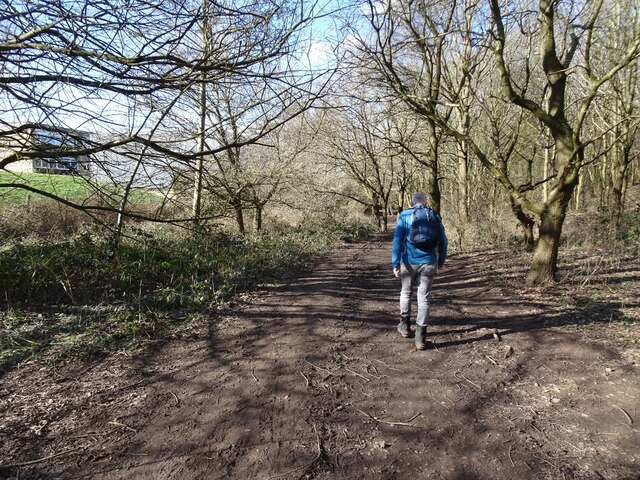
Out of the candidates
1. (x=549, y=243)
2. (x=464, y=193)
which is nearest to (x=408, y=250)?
(x=549, y=243)

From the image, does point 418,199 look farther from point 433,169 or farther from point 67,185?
point 433,169

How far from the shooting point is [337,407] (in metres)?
3.46

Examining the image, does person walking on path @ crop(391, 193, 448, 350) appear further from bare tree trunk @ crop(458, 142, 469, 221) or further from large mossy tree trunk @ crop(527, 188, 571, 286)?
bare tree trunk @ crop(458, 142, 469, 221)

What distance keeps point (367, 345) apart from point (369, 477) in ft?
7.62

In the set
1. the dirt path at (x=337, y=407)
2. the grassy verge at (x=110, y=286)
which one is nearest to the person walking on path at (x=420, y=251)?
the dirt path at (x=337, y=407)

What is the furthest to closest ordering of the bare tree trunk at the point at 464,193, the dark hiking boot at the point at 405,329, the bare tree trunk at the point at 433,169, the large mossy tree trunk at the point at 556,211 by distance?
the bare tree trunk at the point at 464,193 < the bare tree trunk at the point at 433,169 < the large mossy tree trunk at the point at 556,211 < the dark hiking boot at the point at 405,329

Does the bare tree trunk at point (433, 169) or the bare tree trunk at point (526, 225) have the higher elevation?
the bare tree trunk at point (433, 169)

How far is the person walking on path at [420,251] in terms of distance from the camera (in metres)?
4.60

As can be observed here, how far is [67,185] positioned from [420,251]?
481cm

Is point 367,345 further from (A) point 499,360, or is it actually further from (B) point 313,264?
(B) point 313,264

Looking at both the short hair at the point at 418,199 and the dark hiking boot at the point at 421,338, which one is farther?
the short hair at the point at 418,199

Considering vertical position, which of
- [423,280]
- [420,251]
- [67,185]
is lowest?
[423,280]

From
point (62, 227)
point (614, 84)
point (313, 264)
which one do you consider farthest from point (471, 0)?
point (62, 227)

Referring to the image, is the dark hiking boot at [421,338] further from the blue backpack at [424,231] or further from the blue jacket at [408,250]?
the blue backpack at [424,231]
